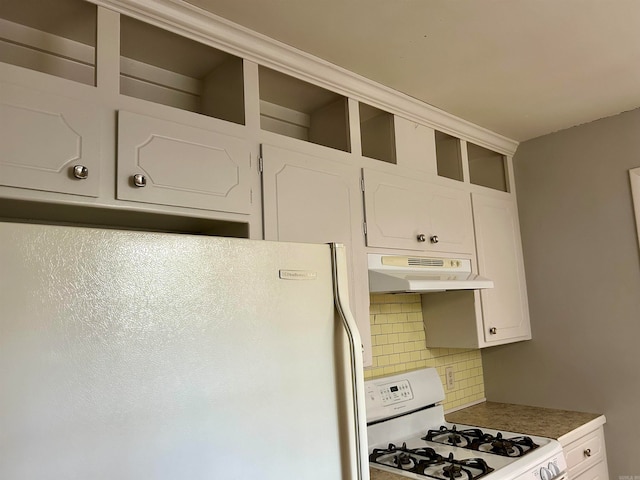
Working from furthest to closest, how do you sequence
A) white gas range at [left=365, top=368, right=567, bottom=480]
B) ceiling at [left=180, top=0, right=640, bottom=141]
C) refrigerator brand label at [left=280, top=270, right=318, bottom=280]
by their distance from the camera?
white gas range at [left=365, top=368, right=567, bottom=480]
ceiling at [left=180, top=0, right=640, bottom=141]
refrigerator brand label at [left=280, top=270, right=318, bottom=280]

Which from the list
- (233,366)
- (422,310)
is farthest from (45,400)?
(422,310)

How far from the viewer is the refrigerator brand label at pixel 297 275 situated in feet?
3.64

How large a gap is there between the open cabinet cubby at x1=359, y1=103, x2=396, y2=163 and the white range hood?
0.47 meters

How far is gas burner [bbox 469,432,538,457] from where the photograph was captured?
77.6 inches

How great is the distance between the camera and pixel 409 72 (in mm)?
1985

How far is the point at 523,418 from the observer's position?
8.28 ft

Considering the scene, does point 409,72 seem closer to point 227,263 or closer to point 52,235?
point 227,263

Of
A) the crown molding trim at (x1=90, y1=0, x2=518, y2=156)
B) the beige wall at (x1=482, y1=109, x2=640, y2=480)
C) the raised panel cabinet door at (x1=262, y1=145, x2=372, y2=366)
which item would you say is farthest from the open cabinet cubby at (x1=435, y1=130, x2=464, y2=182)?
the raised panel cabinet door at (x1=262, y1=145, x2=372, y2=366)

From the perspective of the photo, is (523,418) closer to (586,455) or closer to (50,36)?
(586,455)

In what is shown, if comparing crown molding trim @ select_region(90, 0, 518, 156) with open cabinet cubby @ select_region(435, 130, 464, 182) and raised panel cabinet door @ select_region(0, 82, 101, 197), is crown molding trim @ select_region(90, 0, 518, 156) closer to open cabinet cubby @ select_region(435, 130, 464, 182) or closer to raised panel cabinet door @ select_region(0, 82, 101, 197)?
open cabinet cubby @ select_region(435, 130, 464, 182)

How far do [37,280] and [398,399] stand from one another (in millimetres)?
1864

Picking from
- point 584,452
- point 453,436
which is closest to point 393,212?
point 453,436

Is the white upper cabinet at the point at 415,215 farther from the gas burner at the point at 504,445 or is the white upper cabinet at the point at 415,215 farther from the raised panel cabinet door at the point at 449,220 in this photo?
the gas burner at the point at 504,445

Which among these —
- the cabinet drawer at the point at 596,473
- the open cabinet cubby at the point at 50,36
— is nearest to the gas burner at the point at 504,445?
the cabinet drawer at the point at 596,473
